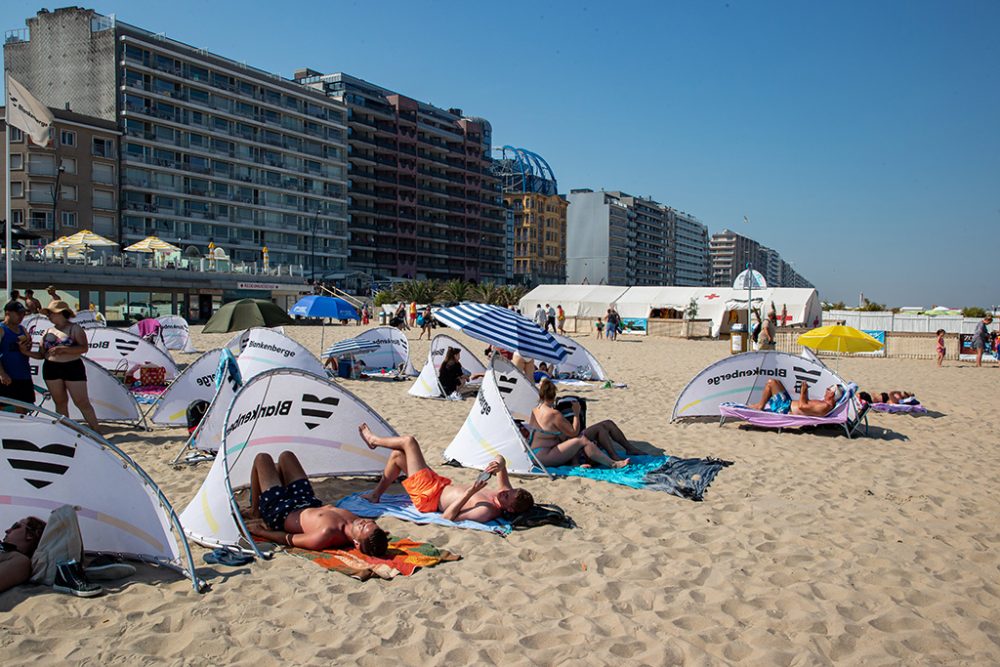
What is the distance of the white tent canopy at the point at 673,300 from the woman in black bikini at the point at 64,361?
105ft

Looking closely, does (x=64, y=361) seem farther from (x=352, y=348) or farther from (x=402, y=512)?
(x=352, y=348)

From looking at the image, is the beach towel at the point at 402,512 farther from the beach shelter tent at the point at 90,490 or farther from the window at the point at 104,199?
the window at the point at 104,199

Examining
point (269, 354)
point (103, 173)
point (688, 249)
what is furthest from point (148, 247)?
point (688, 249)

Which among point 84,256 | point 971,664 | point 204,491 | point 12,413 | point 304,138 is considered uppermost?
point 304,138

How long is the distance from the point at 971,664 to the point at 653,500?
2.81 meters

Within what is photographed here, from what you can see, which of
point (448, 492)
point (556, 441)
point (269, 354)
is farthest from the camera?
point (269, 354)

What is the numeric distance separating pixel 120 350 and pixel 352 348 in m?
4.45

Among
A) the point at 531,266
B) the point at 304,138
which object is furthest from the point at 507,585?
the point at 531,266

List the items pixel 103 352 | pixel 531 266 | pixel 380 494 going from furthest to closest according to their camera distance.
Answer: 1. pixel 531 266
2. pixel 103 352
3. pixel 380 494

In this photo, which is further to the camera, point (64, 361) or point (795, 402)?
point (795, 402)

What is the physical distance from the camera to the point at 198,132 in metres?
58.8

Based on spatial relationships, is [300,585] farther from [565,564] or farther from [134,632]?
[565,564]

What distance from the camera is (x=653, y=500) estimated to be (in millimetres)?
6254

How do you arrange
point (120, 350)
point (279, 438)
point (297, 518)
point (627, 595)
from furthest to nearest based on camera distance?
point (120, 350)
point (279, 438)
point (297, 518)
point (627, 595)
